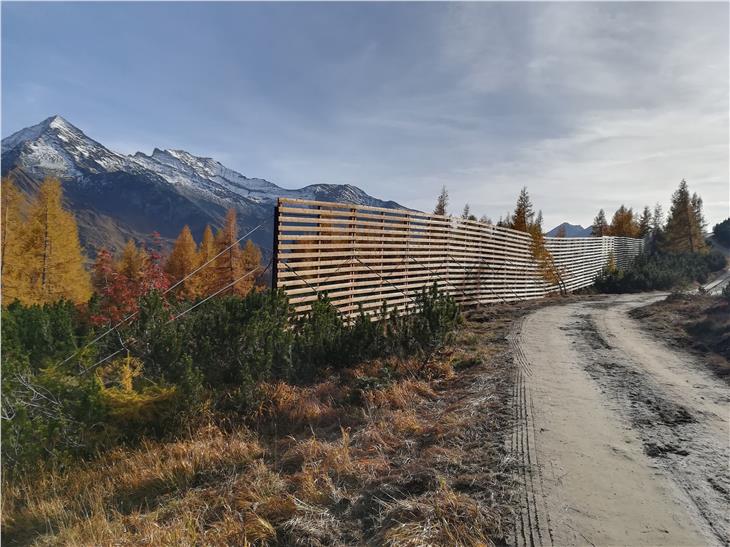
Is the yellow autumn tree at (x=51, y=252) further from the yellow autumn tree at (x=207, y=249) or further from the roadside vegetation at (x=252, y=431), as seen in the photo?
the roadside vegetation at (x=252, y=431)

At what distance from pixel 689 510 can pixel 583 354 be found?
171 inches

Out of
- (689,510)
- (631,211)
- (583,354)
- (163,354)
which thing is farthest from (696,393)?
(631,211)

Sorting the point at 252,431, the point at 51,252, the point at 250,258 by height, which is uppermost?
the point at 250,258

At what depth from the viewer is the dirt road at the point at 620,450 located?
2395 millimetres

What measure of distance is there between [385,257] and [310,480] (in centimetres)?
696

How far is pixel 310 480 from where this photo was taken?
300cm

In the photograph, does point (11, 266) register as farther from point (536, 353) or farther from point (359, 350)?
point (536, 353)

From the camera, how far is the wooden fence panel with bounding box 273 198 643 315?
7179 mm

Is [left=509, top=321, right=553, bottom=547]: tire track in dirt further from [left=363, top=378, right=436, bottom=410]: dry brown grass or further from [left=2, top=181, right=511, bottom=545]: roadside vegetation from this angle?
[left=363, top=378, right=436, bottom=410]: dry brown grass

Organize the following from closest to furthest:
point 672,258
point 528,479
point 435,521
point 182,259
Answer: point 435,521
point 528,479
point 672,258
point 182,259

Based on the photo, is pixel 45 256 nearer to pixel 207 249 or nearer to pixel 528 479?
pixel 207 249

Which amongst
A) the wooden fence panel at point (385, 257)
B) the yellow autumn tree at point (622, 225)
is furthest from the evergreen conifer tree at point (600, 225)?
the wooden fence panel at point (385, 257)

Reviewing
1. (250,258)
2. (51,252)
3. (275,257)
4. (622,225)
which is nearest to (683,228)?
(622,225)

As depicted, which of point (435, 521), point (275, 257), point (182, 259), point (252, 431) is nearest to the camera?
point (435, 521)
